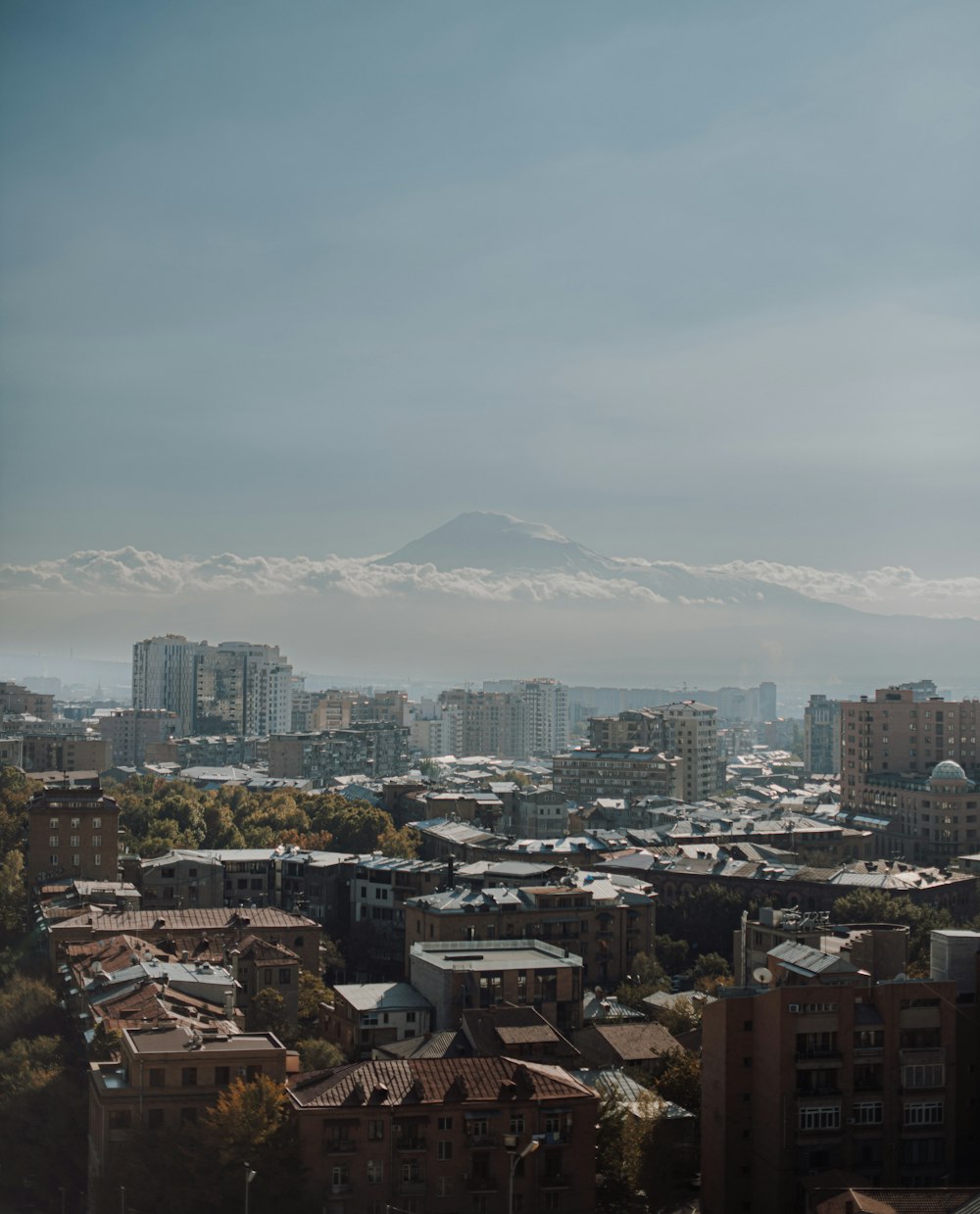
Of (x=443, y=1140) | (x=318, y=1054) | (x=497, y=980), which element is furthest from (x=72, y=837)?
(x=443, y=1140)

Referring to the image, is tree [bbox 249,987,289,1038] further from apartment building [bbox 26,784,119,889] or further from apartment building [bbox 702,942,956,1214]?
A: apartment building [bbox 26,784,119,889]

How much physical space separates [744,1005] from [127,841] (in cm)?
1303

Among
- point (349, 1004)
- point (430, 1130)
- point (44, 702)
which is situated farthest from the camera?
point (44, 702)

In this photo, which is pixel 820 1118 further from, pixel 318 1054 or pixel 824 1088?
pixel 318 1054

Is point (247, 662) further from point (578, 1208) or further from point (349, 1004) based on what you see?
point (578, 1208)

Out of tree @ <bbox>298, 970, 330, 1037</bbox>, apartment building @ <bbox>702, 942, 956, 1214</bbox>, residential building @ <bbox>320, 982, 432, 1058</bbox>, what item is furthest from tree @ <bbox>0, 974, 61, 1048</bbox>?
apartment building @ <bbox>702, 942, 956, 1214</bbox>

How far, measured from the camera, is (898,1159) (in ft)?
28.9

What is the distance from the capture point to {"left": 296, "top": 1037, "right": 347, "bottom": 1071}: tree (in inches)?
424

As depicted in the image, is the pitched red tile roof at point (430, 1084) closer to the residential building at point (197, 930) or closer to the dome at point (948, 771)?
the residential building at point (197, 930)

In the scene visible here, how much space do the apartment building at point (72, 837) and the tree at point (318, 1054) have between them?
5.92 metres

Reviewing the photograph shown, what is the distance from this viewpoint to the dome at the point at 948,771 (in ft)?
79.6

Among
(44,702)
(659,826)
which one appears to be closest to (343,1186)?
(659,826)

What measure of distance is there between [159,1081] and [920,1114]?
4617mm

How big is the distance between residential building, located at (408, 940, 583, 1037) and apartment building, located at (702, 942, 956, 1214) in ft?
11.3
